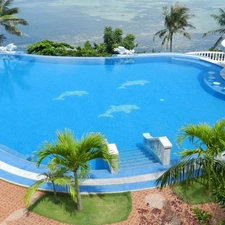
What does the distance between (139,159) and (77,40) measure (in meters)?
23.9

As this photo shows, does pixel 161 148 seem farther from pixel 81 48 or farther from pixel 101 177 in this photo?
pixel 81 48

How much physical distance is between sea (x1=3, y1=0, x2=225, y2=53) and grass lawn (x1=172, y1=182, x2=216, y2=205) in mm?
17278

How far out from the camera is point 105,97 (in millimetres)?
13742

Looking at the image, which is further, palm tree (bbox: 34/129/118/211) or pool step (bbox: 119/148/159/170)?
pool step (bbox: 119/148/159/170)

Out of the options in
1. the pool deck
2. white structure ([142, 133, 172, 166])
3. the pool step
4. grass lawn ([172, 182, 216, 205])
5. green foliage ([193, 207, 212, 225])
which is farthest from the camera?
Result: the pool step

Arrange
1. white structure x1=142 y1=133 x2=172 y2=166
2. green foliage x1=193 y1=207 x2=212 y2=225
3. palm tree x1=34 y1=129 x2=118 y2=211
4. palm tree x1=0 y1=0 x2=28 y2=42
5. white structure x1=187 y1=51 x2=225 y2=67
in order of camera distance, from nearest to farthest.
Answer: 1. palm tree x1=34 y1=129 x2=118 y2=211
2. green foliage x1=193 y1=207 x2=212 y2=225
3. white structure x1=142 y1=133 x2=172 y2=166
4. white structure x1=187 y1=51 x2=225 y2=67
5. palm tree x1=0 y1=0 x2=28 y2=42

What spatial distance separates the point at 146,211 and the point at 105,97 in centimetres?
761

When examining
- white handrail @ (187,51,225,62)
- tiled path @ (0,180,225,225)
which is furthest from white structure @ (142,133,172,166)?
white handrail @ (187,51,225,62)

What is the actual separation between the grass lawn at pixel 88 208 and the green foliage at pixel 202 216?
4.70 feet

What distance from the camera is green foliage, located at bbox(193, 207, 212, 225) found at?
20.7 ft

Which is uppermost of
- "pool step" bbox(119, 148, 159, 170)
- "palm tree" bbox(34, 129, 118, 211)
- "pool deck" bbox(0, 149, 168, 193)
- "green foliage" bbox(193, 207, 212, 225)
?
"palm tree" bbox(34, 129, 118, 211)

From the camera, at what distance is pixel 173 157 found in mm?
9578

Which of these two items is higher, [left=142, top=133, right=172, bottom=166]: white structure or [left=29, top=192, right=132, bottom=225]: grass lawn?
[left=142, top=133, right=172, bottom=166]: white structure

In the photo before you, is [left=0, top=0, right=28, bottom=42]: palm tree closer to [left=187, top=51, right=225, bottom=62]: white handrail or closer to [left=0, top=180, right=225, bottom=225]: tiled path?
[left=187, top=51, right=225, bottom=62]: white handrail
